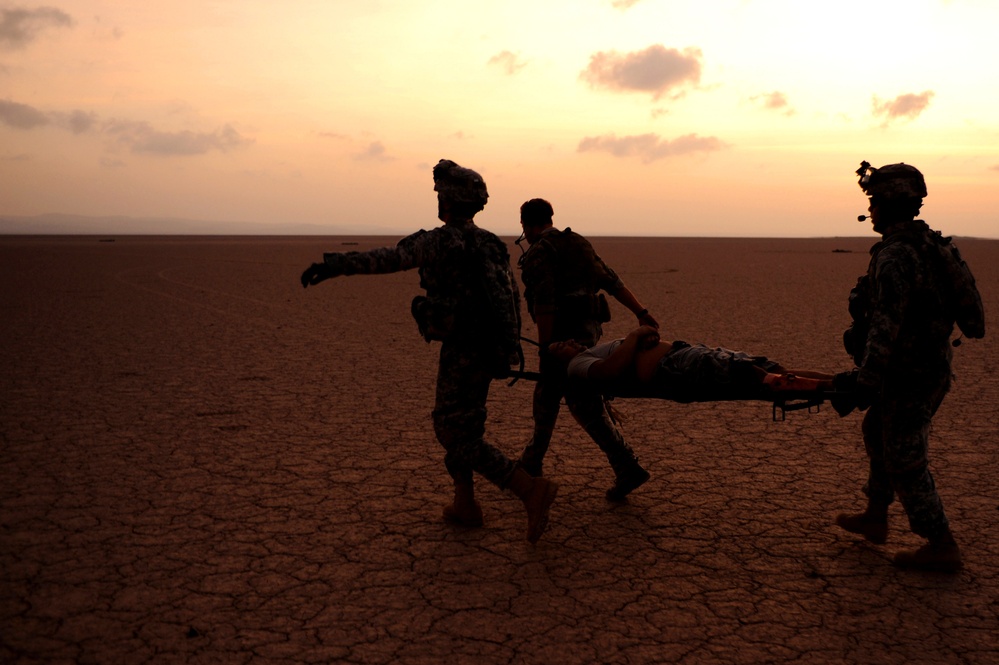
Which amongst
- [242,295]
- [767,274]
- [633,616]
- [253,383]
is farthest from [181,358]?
[767,274]

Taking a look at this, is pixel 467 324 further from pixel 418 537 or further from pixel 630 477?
pixel 630 477

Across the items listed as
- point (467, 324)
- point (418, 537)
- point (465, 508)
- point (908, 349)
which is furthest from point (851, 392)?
point (418, 537)

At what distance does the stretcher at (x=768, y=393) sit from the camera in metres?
4.03

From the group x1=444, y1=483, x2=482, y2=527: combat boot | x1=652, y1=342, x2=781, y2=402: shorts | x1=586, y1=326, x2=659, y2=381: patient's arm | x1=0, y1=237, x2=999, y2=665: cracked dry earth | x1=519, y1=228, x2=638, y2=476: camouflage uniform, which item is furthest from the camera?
x1=519, y1=228, x2=638, y2=476: camouflage uniform

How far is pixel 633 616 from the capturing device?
389 centimetres

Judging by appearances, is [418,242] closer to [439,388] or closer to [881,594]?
[439,388]

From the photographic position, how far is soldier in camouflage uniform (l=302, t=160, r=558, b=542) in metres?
4.62

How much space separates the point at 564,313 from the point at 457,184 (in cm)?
105

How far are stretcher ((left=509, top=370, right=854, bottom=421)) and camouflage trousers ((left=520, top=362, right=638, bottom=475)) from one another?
576 millimetres

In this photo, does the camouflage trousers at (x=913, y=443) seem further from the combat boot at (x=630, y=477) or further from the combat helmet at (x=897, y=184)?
the combat boot at (x=630, y=477)

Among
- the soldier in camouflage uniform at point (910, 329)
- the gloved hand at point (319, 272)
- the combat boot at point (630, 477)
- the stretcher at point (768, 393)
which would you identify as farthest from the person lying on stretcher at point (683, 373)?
the gloved hand at point (319, 272)

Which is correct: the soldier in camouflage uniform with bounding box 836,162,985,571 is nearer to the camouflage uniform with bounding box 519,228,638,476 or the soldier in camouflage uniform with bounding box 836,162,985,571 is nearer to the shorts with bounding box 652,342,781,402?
the shorts with bounding box 652,342,781,402

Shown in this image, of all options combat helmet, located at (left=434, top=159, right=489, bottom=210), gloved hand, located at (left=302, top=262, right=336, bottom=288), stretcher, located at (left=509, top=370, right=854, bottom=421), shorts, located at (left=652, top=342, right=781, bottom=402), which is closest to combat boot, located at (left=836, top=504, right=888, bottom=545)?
stretcher, located at (left=509, top=370, right=854, bottom=421)

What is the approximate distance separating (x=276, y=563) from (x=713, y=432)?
383 cm
